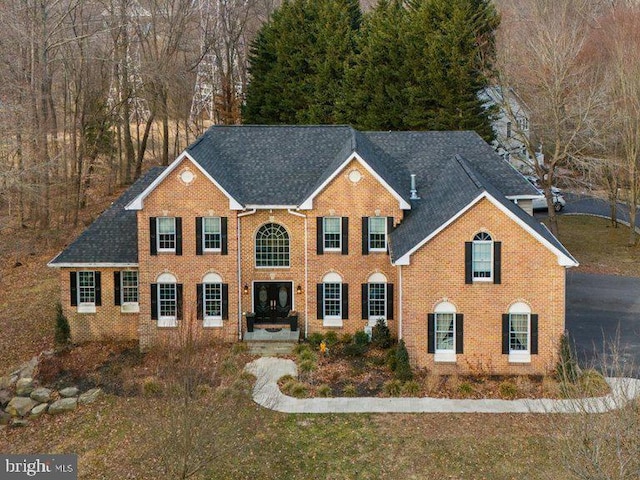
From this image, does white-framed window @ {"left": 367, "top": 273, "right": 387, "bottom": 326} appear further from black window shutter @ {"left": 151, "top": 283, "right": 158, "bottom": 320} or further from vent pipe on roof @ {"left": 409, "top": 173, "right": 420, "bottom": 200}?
black window shutter @ {"left": 151, "top": 283, "right": 158, "bottom": 320}

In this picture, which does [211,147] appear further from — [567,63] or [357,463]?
[567,63]

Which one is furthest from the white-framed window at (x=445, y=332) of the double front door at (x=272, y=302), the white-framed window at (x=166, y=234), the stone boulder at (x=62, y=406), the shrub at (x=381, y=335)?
the stone boulder at (x=62, y=406)

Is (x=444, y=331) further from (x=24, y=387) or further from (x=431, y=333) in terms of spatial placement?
(x=24, y=387)

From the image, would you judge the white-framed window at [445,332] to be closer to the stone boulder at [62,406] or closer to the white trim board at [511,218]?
the white trim board at [511,218]

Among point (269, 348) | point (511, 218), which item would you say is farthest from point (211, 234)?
point (511, 218)

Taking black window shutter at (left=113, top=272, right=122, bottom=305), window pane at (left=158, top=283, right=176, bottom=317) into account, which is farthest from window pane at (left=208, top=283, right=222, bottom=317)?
black window shutter at (left=113, top=272, right=122, bottom=305)

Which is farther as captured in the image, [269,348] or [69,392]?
[269,348]
